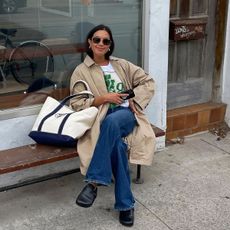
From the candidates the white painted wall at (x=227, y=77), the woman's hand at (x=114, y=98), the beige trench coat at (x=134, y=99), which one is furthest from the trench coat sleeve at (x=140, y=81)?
the white painted wall at (x=227, y=77)

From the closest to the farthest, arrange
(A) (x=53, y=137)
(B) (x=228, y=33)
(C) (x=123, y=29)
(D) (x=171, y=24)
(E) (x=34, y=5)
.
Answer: (A) (x=53, y=137) < (E) (x=34, y=5) < (C) (x=123, y=29) < (D) (x=171, y=24) < (B) (x=228, y=33)

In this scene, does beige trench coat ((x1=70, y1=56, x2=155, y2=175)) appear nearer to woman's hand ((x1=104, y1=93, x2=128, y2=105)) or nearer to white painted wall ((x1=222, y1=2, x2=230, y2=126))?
woman's hand ((x1=104, y1=93, x2=128, y2=105))

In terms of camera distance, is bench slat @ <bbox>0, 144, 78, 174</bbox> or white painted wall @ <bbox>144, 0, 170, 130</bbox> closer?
bench slat @ <bbox>0, 144, 78, 174</bbox>

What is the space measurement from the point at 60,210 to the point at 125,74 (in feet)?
3.90

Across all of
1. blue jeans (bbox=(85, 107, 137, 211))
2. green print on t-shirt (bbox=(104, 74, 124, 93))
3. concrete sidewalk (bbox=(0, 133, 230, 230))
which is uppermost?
green print on t-shirt (bbox=(104, 74, 124, 93))

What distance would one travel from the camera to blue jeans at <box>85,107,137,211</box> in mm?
3131

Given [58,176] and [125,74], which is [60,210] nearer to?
[58,176]

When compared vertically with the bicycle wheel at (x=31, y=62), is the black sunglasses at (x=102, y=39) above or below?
above

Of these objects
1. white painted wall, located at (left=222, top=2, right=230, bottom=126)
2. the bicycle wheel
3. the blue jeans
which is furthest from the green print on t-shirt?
white painted wall, located at (left=222, top=2, right=230, bottom=126)

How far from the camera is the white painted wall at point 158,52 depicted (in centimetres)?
401

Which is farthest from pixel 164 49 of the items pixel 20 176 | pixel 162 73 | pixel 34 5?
pixel 20 176

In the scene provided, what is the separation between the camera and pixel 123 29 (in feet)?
13.3

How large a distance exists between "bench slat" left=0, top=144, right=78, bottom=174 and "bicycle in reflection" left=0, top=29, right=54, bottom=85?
0.58 meters

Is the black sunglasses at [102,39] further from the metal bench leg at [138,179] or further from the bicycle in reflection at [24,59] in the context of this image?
the metal bench leg at [138,179]
